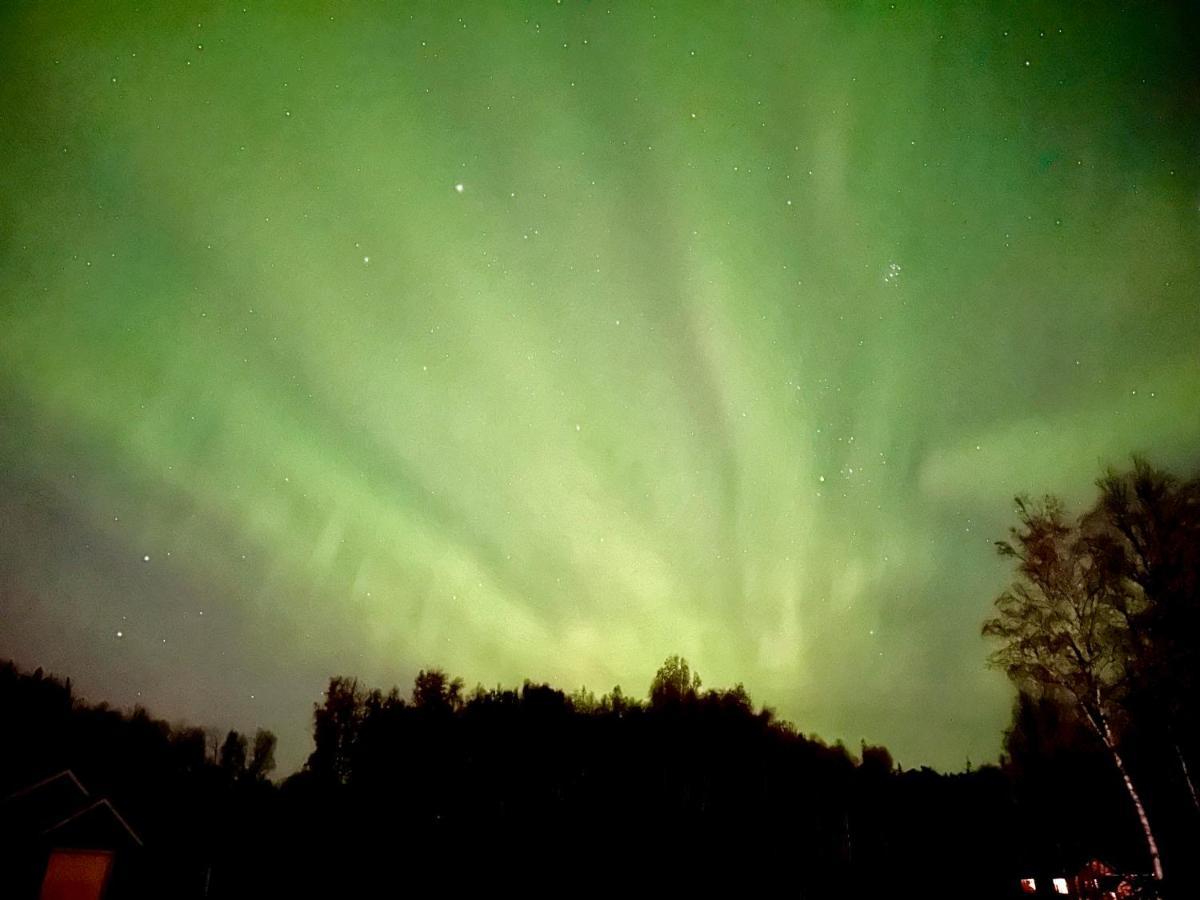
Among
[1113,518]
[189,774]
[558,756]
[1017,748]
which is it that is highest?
[1113,518]

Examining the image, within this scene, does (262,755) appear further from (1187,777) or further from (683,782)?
(1187,777)

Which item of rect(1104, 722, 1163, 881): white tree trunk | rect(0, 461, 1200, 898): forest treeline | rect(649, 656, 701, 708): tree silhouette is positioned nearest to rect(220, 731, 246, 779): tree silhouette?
rect(0, 461, 1200, 898): forest treeline

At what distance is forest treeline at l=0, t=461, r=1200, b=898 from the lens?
1883 cm

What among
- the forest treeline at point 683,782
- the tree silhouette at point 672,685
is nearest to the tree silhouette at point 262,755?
the forest treeline at point 683,782

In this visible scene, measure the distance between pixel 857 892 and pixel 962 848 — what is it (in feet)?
39.3

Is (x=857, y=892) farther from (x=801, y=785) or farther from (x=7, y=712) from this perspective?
(x=7, y=712)

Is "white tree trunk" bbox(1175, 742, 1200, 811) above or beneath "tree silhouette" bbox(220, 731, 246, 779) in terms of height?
above

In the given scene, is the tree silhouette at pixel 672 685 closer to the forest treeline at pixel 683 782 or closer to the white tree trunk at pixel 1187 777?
the forest treeline at pixel 683 782

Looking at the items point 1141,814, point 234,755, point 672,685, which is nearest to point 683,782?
point 672,685

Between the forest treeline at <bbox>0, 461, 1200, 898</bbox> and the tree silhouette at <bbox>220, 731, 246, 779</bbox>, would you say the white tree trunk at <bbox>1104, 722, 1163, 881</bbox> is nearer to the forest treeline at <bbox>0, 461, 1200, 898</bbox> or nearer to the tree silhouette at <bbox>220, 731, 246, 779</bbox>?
the forest treeline at <bbox>0, 461, 1200, 898</bbox>

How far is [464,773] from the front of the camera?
4619 centimetres

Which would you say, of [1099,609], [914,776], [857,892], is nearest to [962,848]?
[857,892]

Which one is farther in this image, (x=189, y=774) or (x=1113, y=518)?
(x=189, y=774)

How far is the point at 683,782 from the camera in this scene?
49.2m
